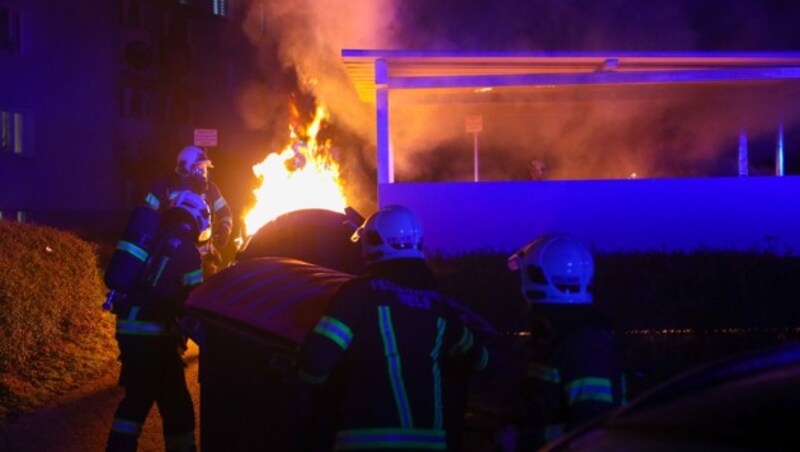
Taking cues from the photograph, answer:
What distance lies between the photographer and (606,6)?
804 inches

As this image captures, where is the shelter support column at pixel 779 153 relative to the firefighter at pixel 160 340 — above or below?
above

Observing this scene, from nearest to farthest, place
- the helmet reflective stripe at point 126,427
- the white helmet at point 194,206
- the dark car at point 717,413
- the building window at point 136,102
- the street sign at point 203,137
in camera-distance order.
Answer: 1. the dark car at point 717,413
2. the helmet reflective stripe at point 126,427
3. the white helmet at point 194,206
4. the street sign at point 203,137
5. the building window at point 136,102

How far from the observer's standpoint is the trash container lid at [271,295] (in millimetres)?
3721

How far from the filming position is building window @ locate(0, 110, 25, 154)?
2011 cm

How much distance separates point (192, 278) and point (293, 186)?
6.60m

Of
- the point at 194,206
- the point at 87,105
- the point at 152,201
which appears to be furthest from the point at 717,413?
the point at 87,105

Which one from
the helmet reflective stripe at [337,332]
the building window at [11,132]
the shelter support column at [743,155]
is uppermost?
the building window at [11,132]

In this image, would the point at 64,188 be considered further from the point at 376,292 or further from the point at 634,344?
the point at 376,292

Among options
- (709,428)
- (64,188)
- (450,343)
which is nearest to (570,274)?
(450,343)

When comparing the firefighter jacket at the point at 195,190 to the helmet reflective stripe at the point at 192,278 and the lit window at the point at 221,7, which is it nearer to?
the helmet reflective stripe at the point at 192,278

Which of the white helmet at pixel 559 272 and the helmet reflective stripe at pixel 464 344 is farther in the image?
the helmet reflective stripe at pixel 464 344

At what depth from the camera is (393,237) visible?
11.3ft

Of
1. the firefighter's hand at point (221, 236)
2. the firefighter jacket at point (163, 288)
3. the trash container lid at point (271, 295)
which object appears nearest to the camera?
the trash container lid at point (271, 295)

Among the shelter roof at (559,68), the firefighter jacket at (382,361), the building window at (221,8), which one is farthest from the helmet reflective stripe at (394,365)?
the building window at (221,8)
